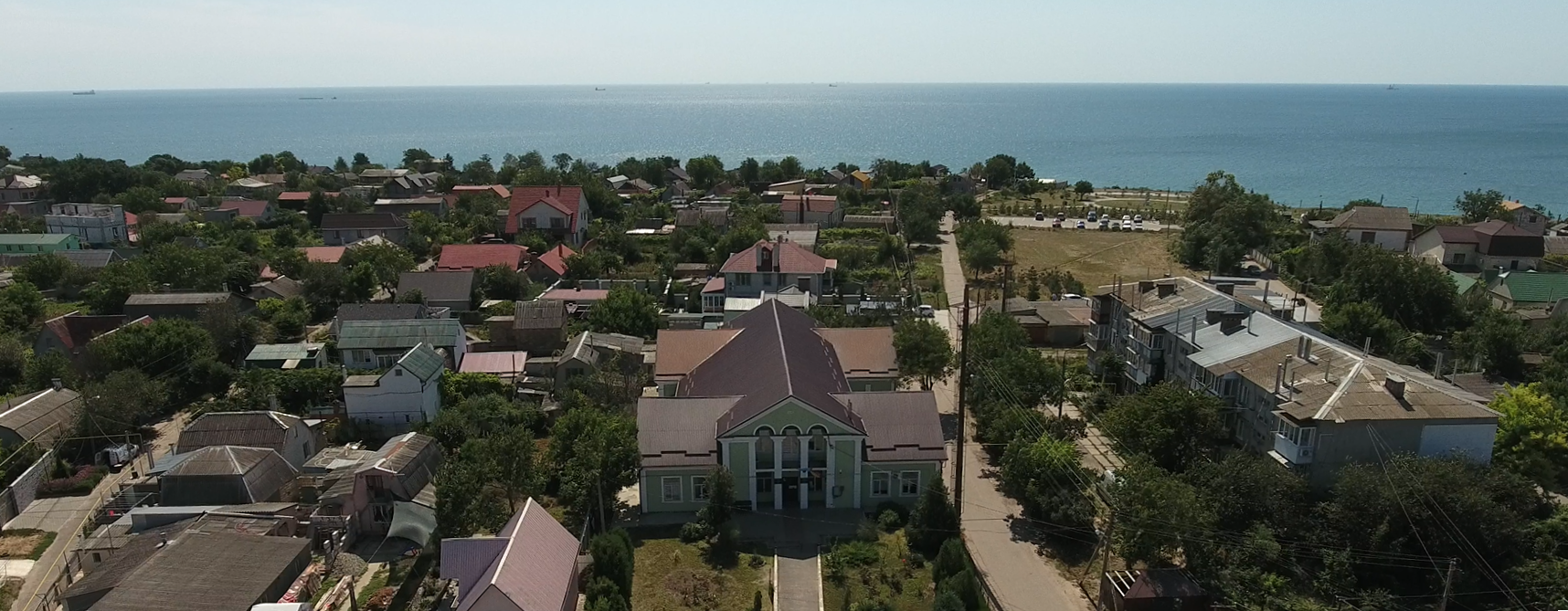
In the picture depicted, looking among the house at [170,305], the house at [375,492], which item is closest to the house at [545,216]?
the house at [170,305]

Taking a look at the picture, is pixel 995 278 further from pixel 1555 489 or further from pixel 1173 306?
pixel 1555 489

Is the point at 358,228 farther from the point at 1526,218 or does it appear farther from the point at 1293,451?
the point at 1526,218

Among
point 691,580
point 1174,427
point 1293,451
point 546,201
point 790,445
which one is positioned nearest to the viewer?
point 691,580

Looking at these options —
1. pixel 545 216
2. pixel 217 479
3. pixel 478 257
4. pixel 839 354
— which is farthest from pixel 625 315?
pixel 545 216

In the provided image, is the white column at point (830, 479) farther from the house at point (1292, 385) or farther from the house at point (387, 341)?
the house at point (387, 341)

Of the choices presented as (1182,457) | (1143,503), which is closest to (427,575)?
(1143,503)

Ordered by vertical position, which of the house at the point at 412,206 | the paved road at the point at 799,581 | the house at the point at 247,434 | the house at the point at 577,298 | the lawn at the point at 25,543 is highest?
the house at the point at 412,206

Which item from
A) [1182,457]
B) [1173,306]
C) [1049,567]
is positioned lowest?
[1049,567]
